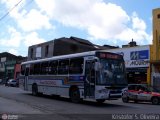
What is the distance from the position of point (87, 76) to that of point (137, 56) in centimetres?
2110

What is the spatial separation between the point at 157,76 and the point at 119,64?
62.4 feet

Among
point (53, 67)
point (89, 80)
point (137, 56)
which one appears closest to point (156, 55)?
point (137, 56)

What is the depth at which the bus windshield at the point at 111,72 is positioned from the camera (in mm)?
20766

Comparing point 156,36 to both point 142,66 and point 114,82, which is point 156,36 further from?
point 114,82

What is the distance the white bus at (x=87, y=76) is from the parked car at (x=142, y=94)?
15.1ft

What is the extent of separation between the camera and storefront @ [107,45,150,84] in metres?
40.7

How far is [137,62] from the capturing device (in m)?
41.7

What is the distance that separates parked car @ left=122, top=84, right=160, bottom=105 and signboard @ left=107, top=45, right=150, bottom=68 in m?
13.5

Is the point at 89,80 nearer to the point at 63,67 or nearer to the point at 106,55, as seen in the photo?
the point at 106,55

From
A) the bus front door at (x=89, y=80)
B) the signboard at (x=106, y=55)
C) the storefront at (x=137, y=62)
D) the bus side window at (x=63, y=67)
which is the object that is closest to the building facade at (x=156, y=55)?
the storefront at (x=137, y=62)

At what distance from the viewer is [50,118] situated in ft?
49.2

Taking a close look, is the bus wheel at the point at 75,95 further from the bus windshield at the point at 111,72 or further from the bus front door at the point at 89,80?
the bus windshield at the point at 111,72

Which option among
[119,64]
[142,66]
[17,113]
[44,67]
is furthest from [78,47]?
[17,113]

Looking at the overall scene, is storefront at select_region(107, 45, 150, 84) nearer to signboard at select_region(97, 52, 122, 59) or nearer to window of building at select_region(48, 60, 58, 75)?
window of building at select_region(48, 60, 58, 75)
